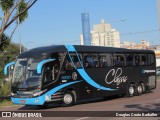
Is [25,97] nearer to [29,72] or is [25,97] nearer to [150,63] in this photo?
[29,72]

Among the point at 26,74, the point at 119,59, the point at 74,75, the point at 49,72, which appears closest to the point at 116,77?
the point at 119,59

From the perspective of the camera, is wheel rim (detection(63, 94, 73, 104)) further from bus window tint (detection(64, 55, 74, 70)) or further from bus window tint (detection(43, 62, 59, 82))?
bus window tint (detection(64, 55, 74, 70))

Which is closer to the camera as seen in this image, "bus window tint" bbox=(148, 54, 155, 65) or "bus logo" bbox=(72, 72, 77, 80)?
"bus logo" bbox=(72, 72, 77, 80)

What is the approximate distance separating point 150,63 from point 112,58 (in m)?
5.10

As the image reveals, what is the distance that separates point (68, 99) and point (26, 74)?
8.70 feet

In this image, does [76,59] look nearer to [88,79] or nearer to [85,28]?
[88,79]

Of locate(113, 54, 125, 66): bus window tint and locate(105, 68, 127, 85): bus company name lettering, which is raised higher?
locate(113, 54, 125, 66): bus window tint

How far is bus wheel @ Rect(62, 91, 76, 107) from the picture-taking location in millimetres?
19594

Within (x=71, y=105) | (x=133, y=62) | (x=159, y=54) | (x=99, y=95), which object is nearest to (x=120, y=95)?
(x=133, y=62)

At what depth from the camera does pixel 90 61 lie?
21516 mm

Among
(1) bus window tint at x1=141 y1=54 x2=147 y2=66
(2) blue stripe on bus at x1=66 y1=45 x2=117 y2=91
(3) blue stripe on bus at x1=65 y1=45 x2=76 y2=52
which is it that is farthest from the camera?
(1) bus window tint at x1=141 y1=54 x2=147 y2=66

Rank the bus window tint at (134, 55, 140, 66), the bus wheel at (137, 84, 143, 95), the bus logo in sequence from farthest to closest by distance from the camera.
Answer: the bus window tint at (134, 55, 140, 66), the bus wheel at (137, 84, 143, 95), the bus logo

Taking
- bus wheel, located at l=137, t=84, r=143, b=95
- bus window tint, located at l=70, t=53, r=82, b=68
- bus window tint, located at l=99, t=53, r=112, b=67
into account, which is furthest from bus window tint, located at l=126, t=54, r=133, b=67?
bus window tint, located at l=70, t=53, r=82, b=68

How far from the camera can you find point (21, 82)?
61.5 ft
